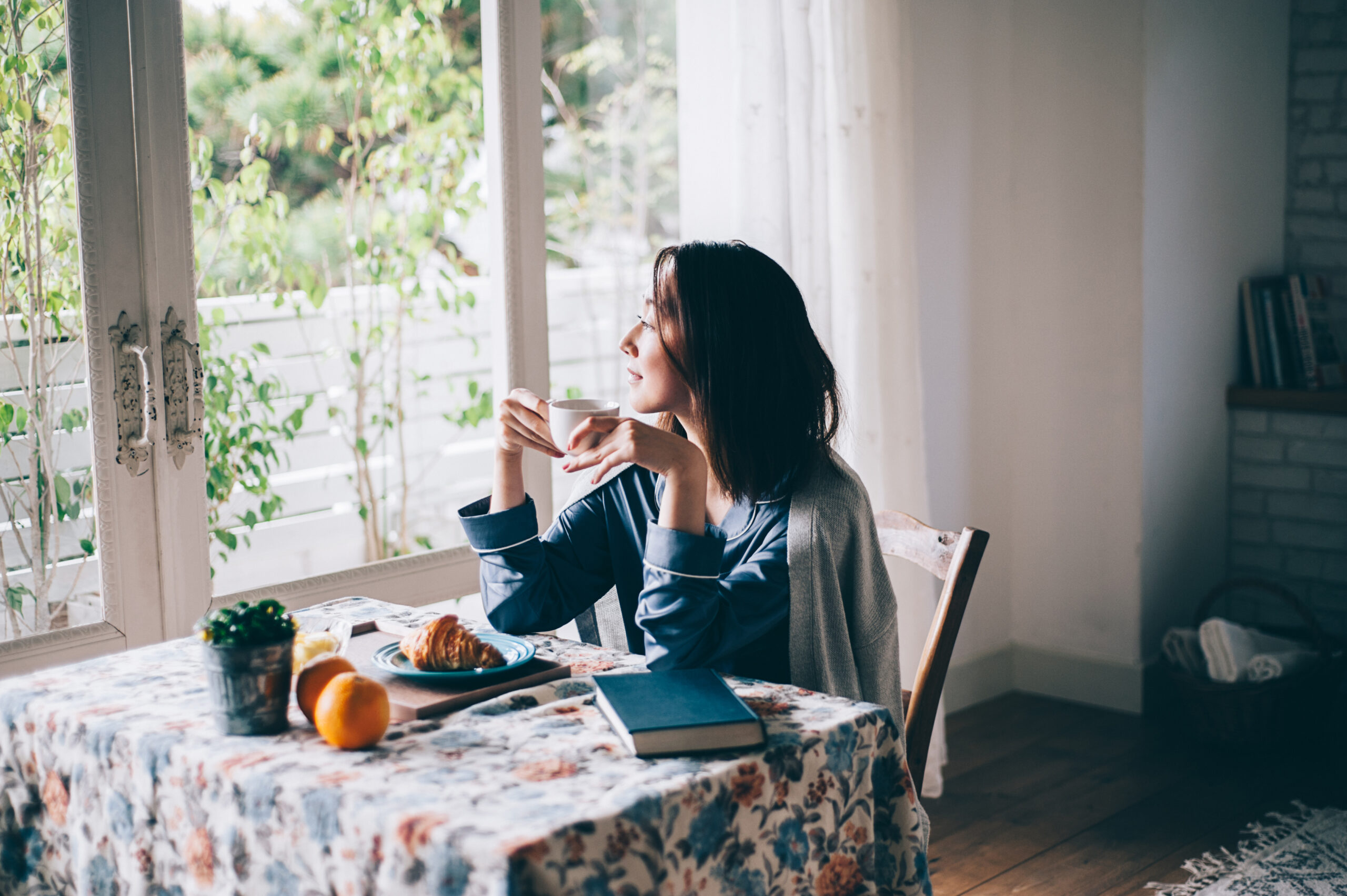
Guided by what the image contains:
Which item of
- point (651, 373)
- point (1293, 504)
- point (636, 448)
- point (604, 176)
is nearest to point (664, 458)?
point (636, 448)

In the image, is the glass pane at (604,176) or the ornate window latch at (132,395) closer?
the ornate window latch at (132,395)

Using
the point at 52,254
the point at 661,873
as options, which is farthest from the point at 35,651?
the point at 661,873

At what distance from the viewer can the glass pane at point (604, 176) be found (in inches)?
115

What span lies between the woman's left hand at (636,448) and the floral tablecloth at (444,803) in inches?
9.8

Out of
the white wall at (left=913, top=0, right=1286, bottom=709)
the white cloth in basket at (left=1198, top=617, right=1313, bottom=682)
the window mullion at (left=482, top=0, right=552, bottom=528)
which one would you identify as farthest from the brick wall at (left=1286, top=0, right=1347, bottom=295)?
the window mullion at (left=482, top=0, right=552, bottom=528)

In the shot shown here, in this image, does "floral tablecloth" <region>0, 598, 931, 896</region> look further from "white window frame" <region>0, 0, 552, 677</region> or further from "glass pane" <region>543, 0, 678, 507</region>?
"glass pane" <region>543, 0, 678, 507</region>

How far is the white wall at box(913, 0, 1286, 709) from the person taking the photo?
3010mm

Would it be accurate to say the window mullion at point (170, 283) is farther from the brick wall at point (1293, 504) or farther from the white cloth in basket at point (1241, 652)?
the brick wall at point (1293, 504)

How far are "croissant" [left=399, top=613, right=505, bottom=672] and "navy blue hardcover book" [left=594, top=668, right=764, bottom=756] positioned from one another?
0.16 meters

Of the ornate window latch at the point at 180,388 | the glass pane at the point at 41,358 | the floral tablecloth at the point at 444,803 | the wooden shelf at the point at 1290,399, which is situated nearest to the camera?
the floral tablecloth at the point at 444,803

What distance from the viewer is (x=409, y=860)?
3.09ft

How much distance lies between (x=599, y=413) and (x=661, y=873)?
580mm

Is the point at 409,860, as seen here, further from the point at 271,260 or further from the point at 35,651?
the point at 271,260

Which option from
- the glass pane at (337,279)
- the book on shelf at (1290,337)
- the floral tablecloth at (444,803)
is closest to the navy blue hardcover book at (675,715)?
the floral tablecloth at (444,803)
